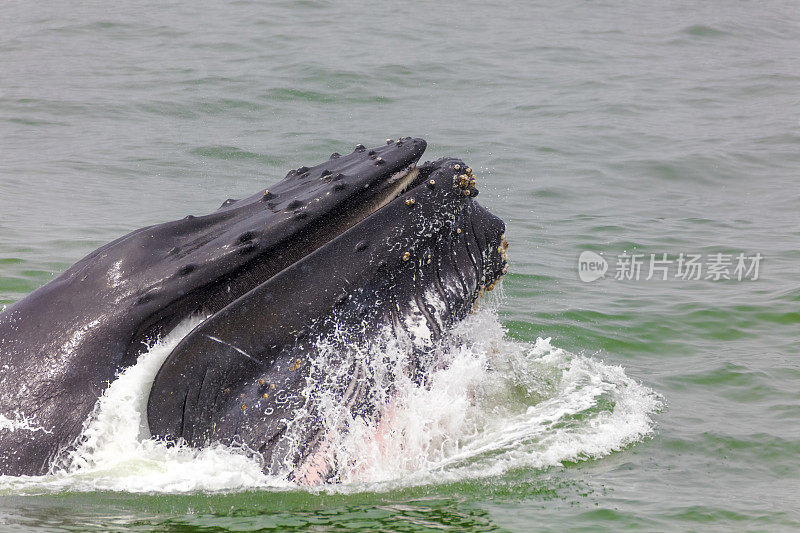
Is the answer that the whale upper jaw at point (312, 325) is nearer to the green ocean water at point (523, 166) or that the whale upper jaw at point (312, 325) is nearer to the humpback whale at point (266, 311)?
the humpback whale at point (266, 311)

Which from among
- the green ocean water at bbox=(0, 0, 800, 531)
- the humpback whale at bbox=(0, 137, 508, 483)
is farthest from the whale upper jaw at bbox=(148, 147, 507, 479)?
the green ocean water at bbox=(0, 0, 800, 531)

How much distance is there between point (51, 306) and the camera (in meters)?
4.90

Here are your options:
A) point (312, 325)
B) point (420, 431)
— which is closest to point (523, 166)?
point (420, 431)

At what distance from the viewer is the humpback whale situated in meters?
4.81

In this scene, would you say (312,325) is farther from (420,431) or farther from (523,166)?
(523,166)

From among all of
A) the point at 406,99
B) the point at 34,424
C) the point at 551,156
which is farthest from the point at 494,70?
the point at 34,424

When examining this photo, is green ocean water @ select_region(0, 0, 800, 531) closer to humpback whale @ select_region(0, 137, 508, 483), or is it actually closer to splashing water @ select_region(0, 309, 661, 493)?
splashing water @ select_region(0, 309, 661, 493)

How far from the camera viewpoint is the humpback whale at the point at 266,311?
15.8 feet

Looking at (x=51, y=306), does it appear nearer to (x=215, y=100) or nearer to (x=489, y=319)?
(x=489, y=319)

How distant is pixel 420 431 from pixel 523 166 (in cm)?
985

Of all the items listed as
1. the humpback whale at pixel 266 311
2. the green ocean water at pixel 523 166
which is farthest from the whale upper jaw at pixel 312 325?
the green ocean water at pixel 523 166

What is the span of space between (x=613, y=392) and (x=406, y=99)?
1242cm

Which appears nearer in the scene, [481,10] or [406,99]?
[406,99]

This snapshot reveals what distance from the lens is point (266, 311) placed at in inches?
197
